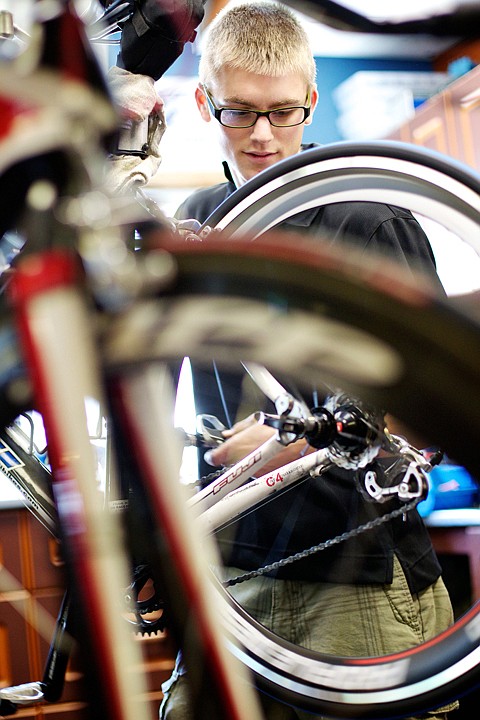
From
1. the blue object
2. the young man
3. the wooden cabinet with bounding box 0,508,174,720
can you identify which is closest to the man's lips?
the young man

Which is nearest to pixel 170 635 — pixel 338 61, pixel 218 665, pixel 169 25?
pixel 218 665

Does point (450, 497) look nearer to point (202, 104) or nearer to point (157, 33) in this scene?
point (202, 104)

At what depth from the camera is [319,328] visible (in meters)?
0.32

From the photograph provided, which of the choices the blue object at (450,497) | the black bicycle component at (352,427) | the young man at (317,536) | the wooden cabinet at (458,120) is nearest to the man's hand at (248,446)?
the young man at (317,536)

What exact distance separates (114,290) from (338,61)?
2861 millimetres

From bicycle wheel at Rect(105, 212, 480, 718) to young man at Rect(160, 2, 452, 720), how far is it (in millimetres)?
472

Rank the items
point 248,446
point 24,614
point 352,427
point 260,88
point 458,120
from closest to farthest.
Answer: point 352,427, point 248,446, point 260,88, point 24,614, point 458,120

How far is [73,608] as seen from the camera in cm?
33

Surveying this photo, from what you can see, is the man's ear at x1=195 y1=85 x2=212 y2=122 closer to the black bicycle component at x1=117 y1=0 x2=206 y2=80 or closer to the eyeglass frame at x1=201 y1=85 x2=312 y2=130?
the eyeglass frame at x1=201 y1=85 x2=312 y2=130

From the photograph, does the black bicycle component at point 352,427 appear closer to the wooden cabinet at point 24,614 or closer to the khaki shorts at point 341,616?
the khaki shorts at point 341,616

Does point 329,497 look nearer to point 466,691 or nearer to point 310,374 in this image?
point 466,691

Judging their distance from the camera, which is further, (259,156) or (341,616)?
(259,156)

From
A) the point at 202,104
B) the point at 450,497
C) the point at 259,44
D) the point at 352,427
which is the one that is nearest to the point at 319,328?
the point at 352,427

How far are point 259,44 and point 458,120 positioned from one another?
1737mm
